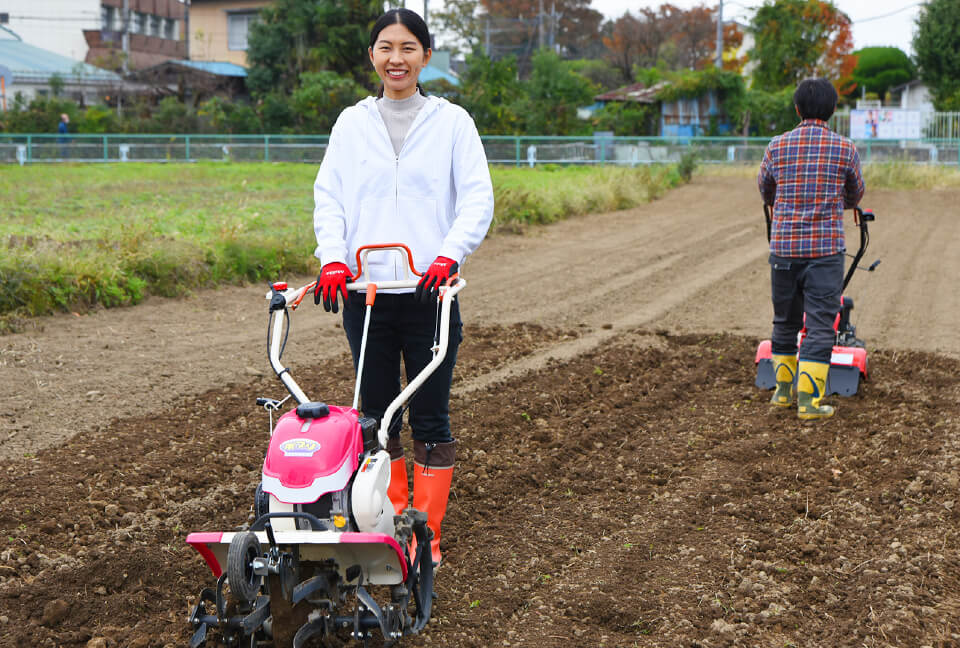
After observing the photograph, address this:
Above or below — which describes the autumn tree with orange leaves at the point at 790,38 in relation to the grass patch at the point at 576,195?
above

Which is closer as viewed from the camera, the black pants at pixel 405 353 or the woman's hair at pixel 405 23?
the woman's hair at pixel 405 23

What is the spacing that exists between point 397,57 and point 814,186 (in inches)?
137

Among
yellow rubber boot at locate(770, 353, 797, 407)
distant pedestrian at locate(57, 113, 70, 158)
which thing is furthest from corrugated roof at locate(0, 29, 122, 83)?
Result: yellow rubber boot at locate(770, 353, 797, 407)

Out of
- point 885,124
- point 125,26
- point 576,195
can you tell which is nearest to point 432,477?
point 576,195

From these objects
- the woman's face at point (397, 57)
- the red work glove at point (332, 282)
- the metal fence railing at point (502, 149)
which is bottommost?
the red work glove at point (332, 282)

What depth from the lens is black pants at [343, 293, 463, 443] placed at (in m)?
3.87

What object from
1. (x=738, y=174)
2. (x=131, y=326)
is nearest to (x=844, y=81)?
(x=738, y=174)

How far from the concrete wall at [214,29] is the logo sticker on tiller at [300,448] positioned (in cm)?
6043

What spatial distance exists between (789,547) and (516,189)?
13901 millimetres

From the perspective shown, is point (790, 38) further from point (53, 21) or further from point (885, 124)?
point (53, 21)

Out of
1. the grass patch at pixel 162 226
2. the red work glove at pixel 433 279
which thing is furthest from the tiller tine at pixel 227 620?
the grass patch at pixel 162 226

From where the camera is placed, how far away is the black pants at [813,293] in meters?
6.33

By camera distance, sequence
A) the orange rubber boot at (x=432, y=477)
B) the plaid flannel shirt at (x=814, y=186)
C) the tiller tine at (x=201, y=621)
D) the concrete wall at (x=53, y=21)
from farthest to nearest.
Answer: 1. the concrete wall at (x=53, y=21)
2. the plaid flannel shirt at (x=814, y=186)
3. the orange rubber boot at (x=432, y=477)
4. the tiller tine at (x=201, y=621)

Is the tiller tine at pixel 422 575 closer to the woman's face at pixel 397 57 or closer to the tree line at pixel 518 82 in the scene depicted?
the woman's face at pixel 397 57
